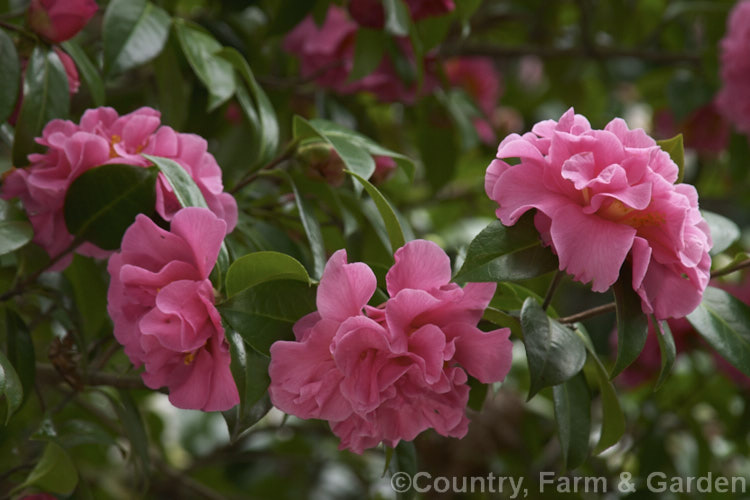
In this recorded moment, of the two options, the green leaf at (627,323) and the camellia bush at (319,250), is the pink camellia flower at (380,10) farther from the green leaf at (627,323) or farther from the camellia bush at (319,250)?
the green leaf at (627,323)

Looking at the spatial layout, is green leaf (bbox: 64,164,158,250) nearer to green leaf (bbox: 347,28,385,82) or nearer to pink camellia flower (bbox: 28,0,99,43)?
pink camellia flower (bbox: 28,0,99,43)

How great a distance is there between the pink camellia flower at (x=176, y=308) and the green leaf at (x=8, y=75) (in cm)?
22

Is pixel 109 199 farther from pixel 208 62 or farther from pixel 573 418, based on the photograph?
pixel 573 418

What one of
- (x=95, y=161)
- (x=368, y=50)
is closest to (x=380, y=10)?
(x=368, y=50)

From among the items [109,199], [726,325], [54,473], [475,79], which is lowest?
[475,79]

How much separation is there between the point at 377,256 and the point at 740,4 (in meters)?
0.73

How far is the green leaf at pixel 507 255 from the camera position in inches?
23.0

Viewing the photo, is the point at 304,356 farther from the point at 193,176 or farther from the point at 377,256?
the point at 377,256

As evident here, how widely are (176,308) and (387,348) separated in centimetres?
15

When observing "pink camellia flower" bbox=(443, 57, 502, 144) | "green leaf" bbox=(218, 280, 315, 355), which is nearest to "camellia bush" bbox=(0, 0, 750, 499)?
"green leaf" bbox=(218, 280, 315, 355)

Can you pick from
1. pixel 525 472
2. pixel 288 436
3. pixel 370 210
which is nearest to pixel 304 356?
pixel 370 210

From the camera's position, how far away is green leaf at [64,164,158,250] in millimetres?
685

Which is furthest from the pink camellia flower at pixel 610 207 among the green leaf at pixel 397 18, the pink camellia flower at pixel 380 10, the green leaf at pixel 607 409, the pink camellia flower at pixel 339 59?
the pink camellia flower at pixel 339 59

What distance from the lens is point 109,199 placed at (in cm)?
69
